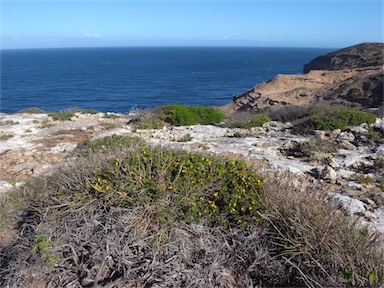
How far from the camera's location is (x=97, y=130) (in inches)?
430

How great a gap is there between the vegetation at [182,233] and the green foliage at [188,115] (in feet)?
25.2

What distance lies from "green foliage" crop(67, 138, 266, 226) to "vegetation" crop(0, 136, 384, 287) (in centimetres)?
1

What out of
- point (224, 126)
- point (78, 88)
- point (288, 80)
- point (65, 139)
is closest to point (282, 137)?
point (224, 126)

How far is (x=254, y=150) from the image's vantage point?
775 centimetres

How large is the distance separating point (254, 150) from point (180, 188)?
410 cm

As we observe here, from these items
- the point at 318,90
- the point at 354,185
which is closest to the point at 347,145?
the point at 354,185

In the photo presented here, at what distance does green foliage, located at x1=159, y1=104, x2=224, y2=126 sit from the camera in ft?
39.6

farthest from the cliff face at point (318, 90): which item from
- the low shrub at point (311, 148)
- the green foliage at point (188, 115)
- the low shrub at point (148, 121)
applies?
the low shrub at point (311, 148)

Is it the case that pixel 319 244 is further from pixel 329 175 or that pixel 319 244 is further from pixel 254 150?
pixel 254 150

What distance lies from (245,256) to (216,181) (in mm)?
1009

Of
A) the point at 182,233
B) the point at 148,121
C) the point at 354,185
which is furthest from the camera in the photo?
the point at 148,121

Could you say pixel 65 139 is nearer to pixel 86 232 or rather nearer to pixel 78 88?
pixel 86 232

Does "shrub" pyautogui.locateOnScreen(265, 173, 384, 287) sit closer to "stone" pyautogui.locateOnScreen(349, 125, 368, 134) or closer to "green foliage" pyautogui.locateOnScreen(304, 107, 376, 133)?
"stone" pyautogui.locateOnScreen(349, 125, 368, 134)

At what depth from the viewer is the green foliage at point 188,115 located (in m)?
12.1
